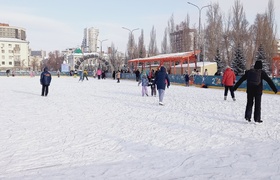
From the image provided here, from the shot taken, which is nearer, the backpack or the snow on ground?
the snow on ground

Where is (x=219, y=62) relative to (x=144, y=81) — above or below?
above

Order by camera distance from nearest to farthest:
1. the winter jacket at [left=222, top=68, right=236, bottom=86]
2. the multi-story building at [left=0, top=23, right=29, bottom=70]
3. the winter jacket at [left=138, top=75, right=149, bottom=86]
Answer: the winter jacket at [left=222, top=68, right=236, bottom=86] → the winter jacket at [left=138, top=75, right=149, bottom=86] → the multi-story building at [left=0, top=23, right=29, bottom=70]

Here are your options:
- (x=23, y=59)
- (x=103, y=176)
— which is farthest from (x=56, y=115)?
(x=23, y=59)

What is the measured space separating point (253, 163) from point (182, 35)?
55511 millimetres

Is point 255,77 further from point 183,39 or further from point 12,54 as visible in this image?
point 12,54

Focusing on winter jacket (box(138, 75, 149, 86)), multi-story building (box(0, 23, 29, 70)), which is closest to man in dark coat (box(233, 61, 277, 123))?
winter jacket (box(138, 75, 149, 86))

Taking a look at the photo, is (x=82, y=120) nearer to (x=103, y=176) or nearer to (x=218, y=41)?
(x=103, y=176)

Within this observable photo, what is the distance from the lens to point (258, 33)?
138 feet

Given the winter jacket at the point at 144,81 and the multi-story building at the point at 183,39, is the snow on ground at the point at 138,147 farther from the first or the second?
the multi-story building at the point at 183,39

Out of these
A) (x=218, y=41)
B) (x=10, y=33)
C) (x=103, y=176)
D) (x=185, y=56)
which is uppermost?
(x=10, y=33)

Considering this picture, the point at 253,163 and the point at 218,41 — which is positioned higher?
the point at 218,41

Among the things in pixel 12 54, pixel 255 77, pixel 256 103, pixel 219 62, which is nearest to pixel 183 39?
pixel 219 62

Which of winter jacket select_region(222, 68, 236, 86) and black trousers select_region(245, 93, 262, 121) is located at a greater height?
winter jacket select_region(222, 68, 236, 86)

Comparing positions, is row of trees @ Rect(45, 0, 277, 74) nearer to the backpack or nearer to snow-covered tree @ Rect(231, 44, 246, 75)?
snow-covered tree @ Rect(231, 44, 246, 75)
